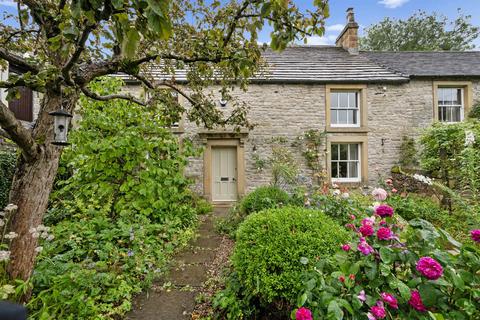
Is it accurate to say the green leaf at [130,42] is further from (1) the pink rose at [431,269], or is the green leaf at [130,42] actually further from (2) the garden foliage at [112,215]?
(2) the garden foliage at [112,215]

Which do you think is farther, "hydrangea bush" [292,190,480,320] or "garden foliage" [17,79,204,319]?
"garden foliage" [17,79,204,319]

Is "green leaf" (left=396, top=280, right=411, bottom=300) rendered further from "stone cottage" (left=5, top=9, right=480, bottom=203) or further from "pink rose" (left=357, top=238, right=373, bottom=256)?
"stone cottage" (left=5, top=9, right=480, bottom=203)

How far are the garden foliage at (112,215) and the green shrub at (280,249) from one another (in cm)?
136

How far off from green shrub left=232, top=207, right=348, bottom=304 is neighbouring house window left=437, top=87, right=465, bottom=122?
426 inches

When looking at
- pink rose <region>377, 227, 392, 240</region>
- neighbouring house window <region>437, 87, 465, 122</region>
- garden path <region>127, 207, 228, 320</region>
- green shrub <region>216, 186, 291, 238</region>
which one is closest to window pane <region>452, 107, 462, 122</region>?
neighbouring house window <region>437, 87, 465, 122</region>

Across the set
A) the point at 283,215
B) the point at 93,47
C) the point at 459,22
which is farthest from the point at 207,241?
the point at 459,22

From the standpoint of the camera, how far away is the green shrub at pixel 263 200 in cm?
541

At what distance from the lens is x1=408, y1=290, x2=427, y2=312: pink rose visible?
4.91 ft

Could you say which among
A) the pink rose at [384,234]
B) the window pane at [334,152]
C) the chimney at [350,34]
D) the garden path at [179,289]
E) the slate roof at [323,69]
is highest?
the chimney at [350,34]

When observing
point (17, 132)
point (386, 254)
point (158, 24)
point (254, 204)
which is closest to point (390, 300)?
point (386, 254)

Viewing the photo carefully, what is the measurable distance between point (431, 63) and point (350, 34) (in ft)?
12.4

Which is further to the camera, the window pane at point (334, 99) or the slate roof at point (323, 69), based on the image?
the window pane at point (334, 99)

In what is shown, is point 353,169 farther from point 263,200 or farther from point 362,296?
point 362,296

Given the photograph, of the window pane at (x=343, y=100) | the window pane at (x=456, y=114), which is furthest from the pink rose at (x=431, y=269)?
the window pane at (x=456, y=114)
